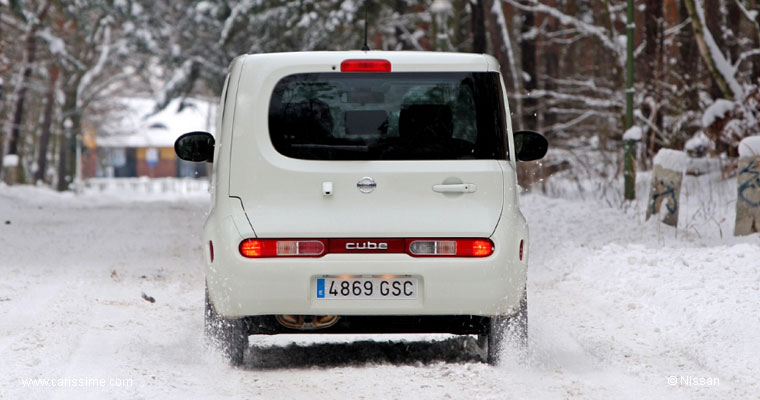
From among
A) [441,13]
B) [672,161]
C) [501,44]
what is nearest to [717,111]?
[672,161]

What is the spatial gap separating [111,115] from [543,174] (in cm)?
4492

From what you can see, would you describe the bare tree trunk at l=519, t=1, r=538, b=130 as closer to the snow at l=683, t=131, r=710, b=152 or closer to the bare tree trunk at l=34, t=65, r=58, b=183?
the snow at l=683, t=131, r=710, b=152

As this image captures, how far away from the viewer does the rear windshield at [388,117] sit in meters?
6.05

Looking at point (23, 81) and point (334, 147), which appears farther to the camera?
point (23, 81)

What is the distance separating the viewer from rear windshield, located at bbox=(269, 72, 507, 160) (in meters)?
6.05

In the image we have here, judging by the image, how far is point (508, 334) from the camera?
6.33 meters

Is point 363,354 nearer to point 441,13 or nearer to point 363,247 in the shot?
point 363,247

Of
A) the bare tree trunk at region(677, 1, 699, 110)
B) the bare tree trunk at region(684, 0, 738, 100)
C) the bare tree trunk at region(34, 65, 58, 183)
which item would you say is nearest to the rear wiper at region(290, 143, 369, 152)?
the bare tree trunk at region(684, 0, 738, 100)

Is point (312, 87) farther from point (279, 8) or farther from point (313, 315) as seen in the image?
point (279, 8)

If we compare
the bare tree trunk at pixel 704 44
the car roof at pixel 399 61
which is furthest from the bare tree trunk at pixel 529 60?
the car roof at pixel 399 61

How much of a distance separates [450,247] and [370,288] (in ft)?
1.53

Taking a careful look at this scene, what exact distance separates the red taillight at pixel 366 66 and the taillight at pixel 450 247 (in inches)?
36.3

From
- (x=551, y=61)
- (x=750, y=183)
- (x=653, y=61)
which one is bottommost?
(x=750, y=183)

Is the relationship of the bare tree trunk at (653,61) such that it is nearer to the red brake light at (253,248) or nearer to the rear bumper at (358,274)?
the rear bumper at (358,274)
